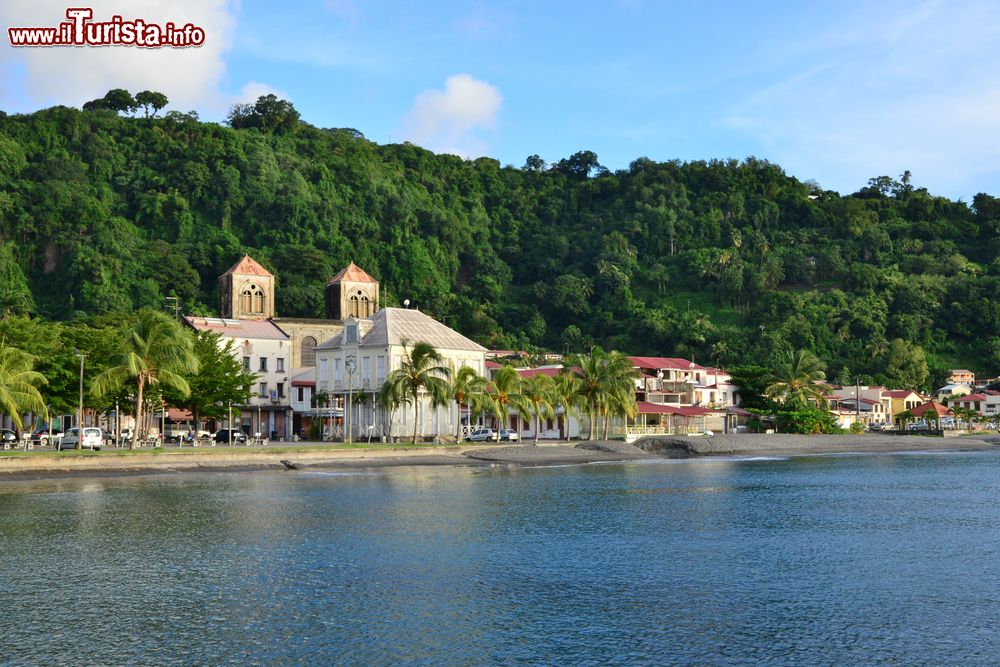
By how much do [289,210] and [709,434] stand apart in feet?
259

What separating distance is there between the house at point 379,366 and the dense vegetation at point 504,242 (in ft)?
152

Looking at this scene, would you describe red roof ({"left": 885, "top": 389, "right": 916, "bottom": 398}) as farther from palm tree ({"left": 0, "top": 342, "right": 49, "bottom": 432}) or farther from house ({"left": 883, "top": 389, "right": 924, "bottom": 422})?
palm tree ({"left": 0, "top": 342, "right": 49, "bottom": 432})

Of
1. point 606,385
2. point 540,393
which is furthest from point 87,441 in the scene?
point 606,385

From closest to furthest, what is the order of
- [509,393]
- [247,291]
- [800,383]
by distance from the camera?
[509,393], [800,383], [247,291]

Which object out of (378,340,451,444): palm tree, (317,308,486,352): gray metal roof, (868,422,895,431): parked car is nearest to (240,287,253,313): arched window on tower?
(317,308,486,352): gray metal roof

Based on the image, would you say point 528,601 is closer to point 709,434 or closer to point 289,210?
point 709,434

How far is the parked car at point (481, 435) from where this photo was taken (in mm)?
72250

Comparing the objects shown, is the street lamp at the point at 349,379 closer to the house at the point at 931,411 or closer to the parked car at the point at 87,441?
the parked car at the point at 87,441

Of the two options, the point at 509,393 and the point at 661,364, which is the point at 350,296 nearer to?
the point at 661,364

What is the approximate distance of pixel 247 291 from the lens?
105 metres

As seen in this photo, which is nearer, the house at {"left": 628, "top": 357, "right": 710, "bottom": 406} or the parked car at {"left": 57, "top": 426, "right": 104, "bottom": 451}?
the parked car at {"left": 57, "top": 426, "right": 104, "bottom": 451}

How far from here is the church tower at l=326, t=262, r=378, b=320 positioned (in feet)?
369

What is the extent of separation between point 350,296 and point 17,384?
212ft

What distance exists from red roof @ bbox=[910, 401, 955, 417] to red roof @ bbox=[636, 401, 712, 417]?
106 feet
